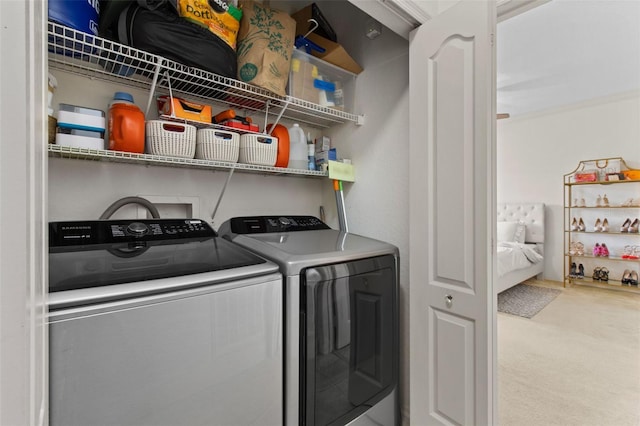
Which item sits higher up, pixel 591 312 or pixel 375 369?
pixel 375 369

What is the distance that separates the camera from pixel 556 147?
5105mm

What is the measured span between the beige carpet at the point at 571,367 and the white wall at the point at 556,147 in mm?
1989

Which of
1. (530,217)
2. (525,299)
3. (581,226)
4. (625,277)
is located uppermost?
(530,217)

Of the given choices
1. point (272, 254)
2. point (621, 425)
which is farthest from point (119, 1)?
point (621, 425)

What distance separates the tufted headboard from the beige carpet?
5.41ft

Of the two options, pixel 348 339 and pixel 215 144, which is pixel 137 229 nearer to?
pixel 215 144

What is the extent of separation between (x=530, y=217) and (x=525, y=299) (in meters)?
1.88

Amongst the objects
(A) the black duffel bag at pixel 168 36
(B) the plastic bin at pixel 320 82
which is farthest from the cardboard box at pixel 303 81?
(A) the black duffel bag at pixel 168 36

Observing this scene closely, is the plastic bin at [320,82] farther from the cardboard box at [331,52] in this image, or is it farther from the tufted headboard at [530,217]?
the tufted headboard at [530,217]

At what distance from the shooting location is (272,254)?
1.18m

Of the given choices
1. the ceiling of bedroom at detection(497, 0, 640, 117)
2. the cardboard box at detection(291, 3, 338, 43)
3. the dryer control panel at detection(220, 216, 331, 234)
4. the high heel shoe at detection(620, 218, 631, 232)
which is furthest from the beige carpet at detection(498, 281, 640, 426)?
the ceiling of bedroom at detection(497, 0, 640, 117)

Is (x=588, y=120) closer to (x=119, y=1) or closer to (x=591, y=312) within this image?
(x=591, y=312)

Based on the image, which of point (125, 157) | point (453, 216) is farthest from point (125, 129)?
point (453, 216)

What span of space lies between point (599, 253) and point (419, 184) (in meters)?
5.14
